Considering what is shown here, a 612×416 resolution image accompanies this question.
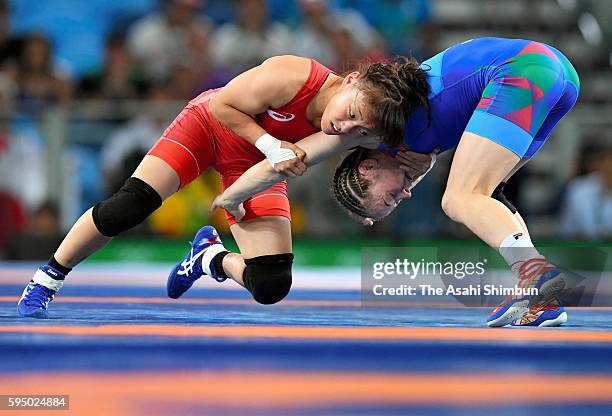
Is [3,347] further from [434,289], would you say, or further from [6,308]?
[434,289]

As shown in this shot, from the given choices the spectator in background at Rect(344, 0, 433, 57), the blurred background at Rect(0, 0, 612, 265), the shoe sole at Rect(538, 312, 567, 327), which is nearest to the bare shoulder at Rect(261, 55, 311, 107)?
the shoe sole at Rect(538, 312, 567, 327)

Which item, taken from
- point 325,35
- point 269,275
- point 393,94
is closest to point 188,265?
point 269,275

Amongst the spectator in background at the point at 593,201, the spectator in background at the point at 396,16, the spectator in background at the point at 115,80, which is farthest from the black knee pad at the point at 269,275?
the spectator in background at the point at 396,16

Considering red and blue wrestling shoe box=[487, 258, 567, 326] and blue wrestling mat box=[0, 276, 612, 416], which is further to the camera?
red and blue wrestling shoe box=[487, 258, 567, 326]

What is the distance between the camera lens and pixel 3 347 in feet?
8.00

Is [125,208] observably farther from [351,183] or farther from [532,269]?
[532,269]

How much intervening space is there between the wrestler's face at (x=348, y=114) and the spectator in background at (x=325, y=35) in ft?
17.4

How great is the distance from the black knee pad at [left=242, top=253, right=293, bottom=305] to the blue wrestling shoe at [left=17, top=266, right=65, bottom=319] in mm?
729

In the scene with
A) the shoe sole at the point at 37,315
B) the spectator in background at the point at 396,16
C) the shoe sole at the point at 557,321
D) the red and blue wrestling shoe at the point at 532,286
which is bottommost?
the shoe sole at the point at 557,321

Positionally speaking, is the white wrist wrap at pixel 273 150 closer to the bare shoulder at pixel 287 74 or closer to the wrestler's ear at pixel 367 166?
the bare shoulder at pixel 287 74

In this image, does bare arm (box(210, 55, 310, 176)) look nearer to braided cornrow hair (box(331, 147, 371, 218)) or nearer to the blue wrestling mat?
braided cornrow hair (box(331, 147, 371, 218))

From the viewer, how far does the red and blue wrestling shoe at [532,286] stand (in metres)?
3.00

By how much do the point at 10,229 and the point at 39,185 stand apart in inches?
15.4

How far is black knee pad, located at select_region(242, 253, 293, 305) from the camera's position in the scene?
12.7ft
